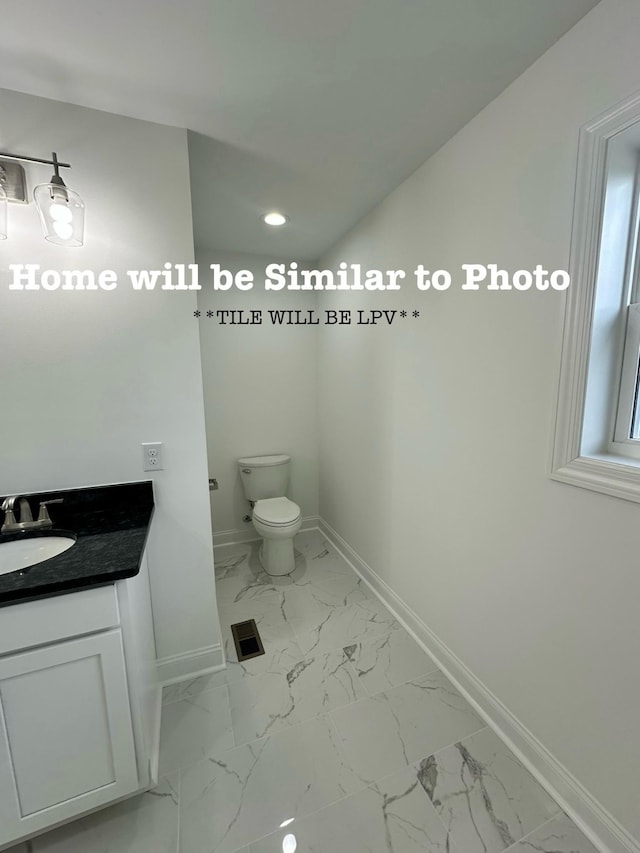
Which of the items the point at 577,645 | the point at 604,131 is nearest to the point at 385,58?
the point at 604,131

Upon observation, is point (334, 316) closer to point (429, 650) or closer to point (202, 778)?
point (429, 650)

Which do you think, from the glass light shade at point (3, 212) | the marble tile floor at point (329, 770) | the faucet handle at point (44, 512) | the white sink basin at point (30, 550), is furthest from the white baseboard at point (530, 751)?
the glass light shade at point (3, 212)

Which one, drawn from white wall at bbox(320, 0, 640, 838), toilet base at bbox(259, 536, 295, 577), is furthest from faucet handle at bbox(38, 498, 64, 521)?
white wall at bbox(320, 0, 640, 838)

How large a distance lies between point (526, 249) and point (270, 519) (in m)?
1.98

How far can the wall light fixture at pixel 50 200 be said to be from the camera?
1.10 metres

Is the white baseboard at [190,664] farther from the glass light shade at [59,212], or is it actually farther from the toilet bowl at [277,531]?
the glass light shade at [59,212]

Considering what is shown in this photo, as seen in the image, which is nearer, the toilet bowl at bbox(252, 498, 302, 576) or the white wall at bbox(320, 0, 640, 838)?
the white wall at bbox(320, 0, 640, 838)

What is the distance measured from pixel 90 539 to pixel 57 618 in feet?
0.96

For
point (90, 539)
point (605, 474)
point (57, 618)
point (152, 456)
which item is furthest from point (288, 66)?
point (57, 618)

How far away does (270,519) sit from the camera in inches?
92.7

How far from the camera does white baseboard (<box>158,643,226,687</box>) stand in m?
1.63

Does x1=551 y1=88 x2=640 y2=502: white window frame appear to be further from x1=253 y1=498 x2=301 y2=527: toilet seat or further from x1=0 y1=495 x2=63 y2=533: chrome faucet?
x1=0 y1=495 x2=63 y2=533: chrome faucet

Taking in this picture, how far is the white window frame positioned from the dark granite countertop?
1355 mm

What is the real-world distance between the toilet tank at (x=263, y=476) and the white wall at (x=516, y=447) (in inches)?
43.4
